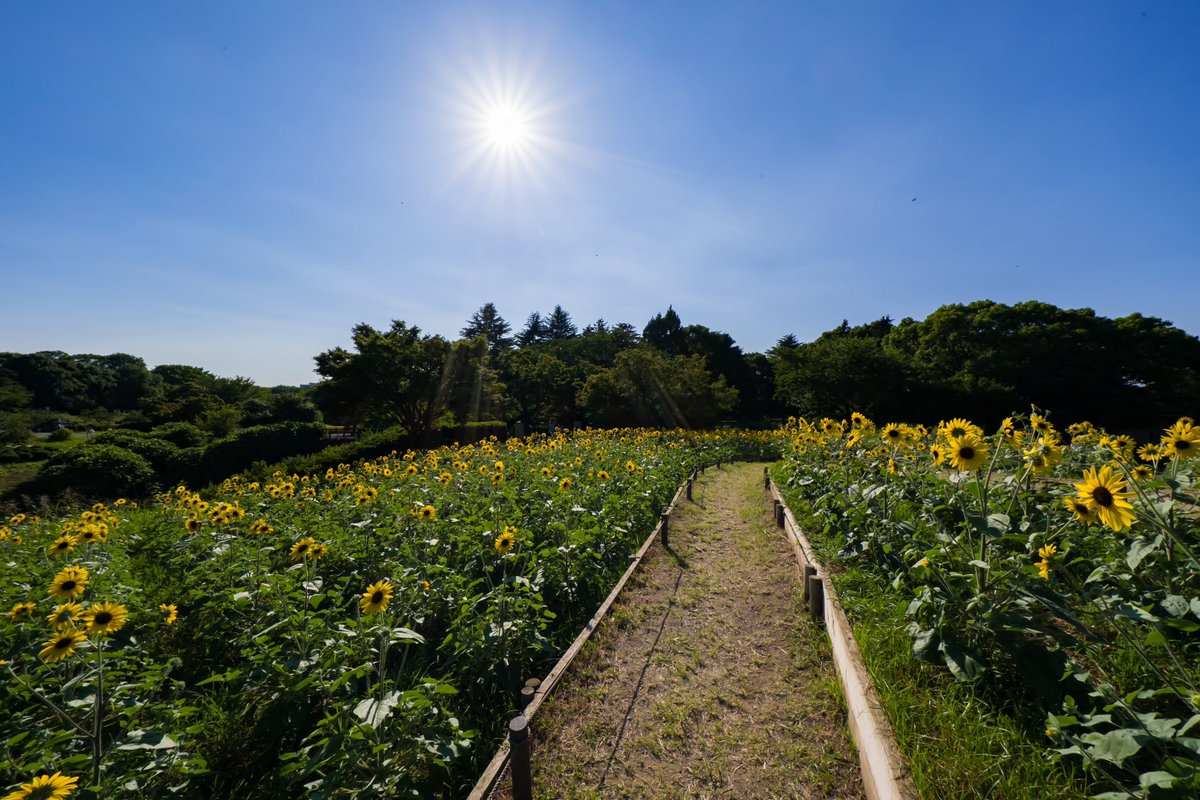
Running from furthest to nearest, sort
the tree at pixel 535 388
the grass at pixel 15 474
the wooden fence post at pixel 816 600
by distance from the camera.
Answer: the tree at pixel 535 388 → the grass at pixel 15 474 → the wooden fence post at pixel 816 600

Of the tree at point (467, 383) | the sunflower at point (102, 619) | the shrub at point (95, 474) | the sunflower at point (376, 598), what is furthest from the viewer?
the tree at point (467, 383)

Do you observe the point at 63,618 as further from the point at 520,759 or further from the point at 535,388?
the point at 535,388

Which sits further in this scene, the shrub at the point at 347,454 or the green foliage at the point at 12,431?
the green foliage at the point at 12,431

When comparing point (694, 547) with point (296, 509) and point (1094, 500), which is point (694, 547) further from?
point (296, 509)

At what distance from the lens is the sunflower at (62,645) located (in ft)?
6.40

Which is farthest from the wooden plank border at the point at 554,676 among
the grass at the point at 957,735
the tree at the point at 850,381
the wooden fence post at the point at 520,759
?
the tree at the point at 850,381

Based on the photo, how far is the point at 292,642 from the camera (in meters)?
2.87

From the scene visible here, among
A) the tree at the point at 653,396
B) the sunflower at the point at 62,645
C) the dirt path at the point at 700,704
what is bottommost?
the dirt path at the point at 700,704

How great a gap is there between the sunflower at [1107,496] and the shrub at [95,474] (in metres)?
18.7

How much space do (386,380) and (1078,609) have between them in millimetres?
20649

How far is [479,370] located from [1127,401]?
35.7 m

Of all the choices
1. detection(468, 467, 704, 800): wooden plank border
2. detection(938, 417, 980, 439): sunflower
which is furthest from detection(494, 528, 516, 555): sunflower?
detection(938, 417, 980, 439): sunflower

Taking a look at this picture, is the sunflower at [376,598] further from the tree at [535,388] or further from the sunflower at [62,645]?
the tree at [535,388]

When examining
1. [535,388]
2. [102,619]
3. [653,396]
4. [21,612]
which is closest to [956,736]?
[102,619]
